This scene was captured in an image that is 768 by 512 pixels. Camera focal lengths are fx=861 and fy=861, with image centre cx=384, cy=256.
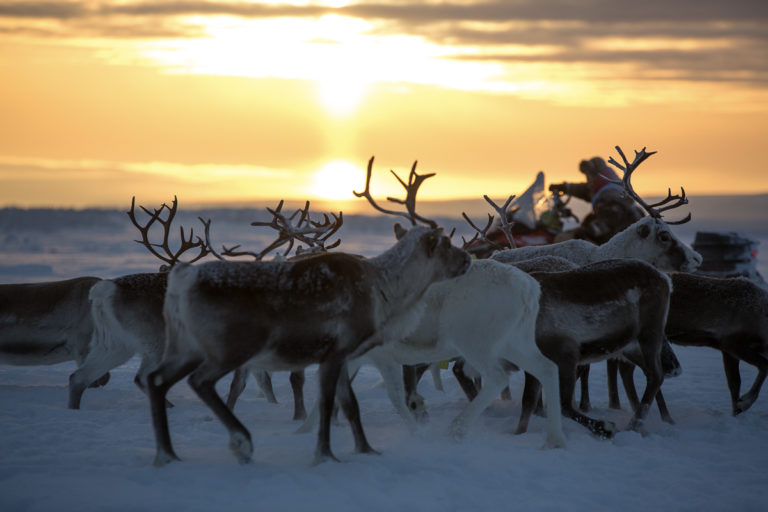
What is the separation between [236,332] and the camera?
18.2ft

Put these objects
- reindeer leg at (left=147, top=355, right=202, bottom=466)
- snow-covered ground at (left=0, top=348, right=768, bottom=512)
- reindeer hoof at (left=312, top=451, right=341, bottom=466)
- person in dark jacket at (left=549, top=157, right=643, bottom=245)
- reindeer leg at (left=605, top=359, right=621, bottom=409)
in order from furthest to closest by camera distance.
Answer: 1. person in dark jacket at (left=549, top=157, right=643, bottom=245)
2. reindeer leg at (left=605, top=359, right=621, bottom=409)
3. reindeer hoof at (left=312, top=451, right=341, bottom=466)
4. reindeer leg at (left=147, top=355, right=202, bottom=466)
5. snow-covered ground at (left=0, top=348, right=768, bottom=512)

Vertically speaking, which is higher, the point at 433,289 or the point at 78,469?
the point at 433,289

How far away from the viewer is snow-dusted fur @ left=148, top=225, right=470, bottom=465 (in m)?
5.57

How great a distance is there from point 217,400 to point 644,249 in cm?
582

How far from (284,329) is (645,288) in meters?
3.38

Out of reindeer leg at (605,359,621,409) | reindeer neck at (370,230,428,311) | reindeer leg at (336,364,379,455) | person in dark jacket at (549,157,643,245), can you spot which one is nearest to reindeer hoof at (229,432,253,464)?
reindeer leg at (336,364,379,455)

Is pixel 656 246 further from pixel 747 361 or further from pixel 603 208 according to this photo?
pixel 603 208

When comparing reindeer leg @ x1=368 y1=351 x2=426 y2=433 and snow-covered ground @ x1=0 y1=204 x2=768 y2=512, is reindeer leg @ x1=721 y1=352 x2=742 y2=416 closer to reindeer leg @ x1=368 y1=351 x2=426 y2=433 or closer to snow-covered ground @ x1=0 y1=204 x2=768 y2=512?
snow-covered ground @ x1=0 y1=204 x2=768 y2=512

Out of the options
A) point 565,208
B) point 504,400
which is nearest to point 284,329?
point 504,400

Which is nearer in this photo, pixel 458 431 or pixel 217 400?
pixel 217 400

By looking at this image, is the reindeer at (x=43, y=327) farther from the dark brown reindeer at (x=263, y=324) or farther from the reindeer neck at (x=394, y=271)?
the reindeer neck at (x=394, y=271)

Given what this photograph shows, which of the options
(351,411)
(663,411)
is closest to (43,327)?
(351,411)

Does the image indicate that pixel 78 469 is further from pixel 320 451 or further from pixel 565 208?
pixel 565 208

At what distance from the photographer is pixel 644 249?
31.9 ft
